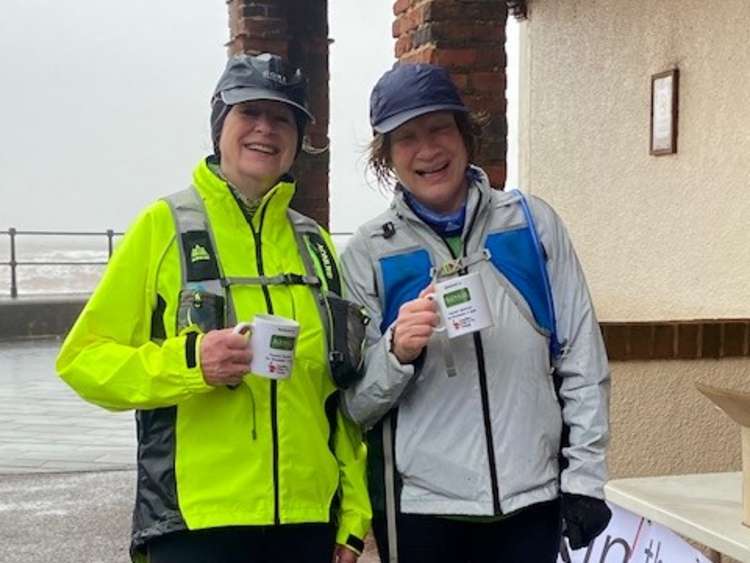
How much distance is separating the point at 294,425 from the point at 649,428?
2.17m

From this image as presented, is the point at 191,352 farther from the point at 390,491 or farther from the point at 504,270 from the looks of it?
the point at 504,270

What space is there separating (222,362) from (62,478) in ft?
16.0

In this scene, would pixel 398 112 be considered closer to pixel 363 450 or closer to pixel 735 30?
pixel 363 450

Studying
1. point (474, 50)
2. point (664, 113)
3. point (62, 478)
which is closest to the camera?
point (474, 50)

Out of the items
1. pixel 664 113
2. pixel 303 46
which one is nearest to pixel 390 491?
pixel 664 113

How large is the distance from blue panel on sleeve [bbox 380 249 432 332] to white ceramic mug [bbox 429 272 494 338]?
0.17 metres

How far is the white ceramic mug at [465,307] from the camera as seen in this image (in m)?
2.23

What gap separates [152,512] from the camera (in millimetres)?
2318

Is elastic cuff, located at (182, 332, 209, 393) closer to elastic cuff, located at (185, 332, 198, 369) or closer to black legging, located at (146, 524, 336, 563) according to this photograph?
elastic cuff, located at (185, 332, 198, 369)

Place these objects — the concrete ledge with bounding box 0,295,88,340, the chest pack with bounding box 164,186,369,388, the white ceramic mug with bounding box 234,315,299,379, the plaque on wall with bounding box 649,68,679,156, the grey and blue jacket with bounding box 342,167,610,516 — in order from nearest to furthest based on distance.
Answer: the white ceramic mug with bounding box 234,315,299,379 < the chest pack with bounding box 164,186,369,388 < the grey and blue jacket with bounding box 342,167,610,516 < the plaque on wall with bounding box 649,68,679,156 < the concrete ledge with bounding box 0,295,88,340

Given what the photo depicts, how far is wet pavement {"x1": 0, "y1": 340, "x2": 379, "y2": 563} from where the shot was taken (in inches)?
209

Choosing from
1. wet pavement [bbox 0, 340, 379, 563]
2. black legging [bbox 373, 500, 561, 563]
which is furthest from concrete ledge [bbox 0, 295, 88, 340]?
black legging [bbox 373, 500, 561, 563]

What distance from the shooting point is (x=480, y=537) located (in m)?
2.45

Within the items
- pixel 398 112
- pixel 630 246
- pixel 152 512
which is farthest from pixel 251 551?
pixel 630 246
